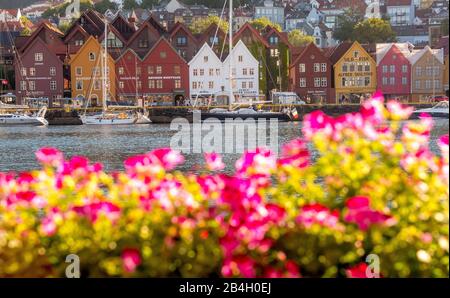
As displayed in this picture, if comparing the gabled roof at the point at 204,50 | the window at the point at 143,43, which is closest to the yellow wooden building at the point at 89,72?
the window at the point at 143,43

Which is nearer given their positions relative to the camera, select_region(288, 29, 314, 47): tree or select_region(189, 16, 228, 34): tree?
select_region(189, 16, 228, 34): tree

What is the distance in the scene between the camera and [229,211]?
3859 mm

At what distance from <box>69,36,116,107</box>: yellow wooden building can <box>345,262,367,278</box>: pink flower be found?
48703 mm

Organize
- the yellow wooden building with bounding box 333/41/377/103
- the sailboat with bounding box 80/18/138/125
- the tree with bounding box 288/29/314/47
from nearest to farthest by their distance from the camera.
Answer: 1. the sailboat with bounding box 80/18/138/125
2. the yellow wooden building with bounding box 333/41/377/103
3. the tree with bounding box 288/29/314/47

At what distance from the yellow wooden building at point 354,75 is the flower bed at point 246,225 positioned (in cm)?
4257

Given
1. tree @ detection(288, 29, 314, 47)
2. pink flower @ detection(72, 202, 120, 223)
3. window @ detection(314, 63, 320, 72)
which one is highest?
tree @ detection(288, 29, 314, 47)

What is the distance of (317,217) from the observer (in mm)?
3684

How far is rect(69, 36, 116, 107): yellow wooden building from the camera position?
5222cm

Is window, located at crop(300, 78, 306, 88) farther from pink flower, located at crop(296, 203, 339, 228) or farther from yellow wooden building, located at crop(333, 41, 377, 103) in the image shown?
pink flower, located at crop(296, 203, 339, 228)

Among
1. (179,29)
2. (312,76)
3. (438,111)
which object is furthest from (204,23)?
(438,111)

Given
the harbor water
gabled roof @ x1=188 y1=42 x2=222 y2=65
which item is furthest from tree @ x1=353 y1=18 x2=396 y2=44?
gabled roof @ x1=188 y1=42 x2=222 y2=65

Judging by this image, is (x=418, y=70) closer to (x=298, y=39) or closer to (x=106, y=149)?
(x=106, y=149)

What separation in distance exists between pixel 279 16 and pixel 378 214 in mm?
70964
